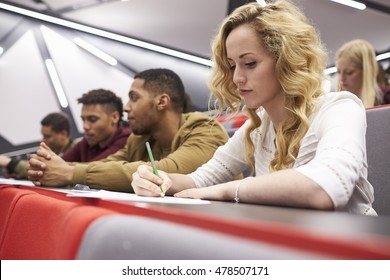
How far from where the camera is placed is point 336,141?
75 cm

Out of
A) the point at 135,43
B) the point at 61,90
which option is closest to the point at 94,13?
the point at 135,43

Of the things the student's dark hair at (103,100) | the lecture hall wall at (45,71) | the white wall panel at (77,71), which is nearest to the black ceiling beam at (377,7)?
the lecture hall wall at (45,71)

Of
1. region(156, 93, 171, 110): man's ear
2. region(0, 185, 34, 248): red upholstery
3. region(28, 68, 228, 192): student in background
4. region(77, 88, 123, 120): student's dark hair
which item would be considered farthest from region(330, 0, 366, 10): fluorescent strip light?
region(0, 185, 34, 248): red upholstery

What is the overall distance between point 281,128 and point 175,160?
0.47m

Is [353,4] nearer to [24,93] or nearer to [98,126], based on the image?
[98,126]

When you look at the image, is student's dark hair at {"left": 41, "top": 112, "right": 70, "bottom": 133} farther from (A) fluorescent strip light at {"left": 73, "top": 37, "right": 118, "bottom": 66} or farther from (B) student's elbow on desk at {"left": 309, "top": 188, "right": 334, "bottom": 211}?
(B) student's elbow on desk at {"left": 309, "top": 188, "right": 334, "bottom": 211}

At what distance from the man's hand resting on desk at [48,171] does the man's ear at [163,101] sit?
20.7 inches

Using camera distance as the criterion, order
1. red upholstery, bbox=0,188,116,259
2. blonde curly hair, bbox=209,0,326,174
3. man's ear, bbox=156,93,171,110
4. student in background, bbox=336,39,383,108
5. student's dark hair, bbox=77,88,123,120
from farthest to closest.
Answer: student's dark hair, bbox=77,88,123,120 → student in background, bbox=336,39,383,108 → man's ear, bbox=156,93,171,110 → blonde curly hair, bbox=209,0,326,174 → red upholstery, bbox=0,188,116,259

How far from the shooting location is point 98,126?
2318 millimetres

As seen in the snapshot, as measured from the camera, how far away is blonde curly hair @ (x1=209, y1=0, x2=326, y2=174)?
0.96m

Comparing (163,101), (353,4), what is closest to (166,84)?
(163,101)

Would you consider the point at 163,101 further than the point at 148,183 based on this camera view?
Yes
